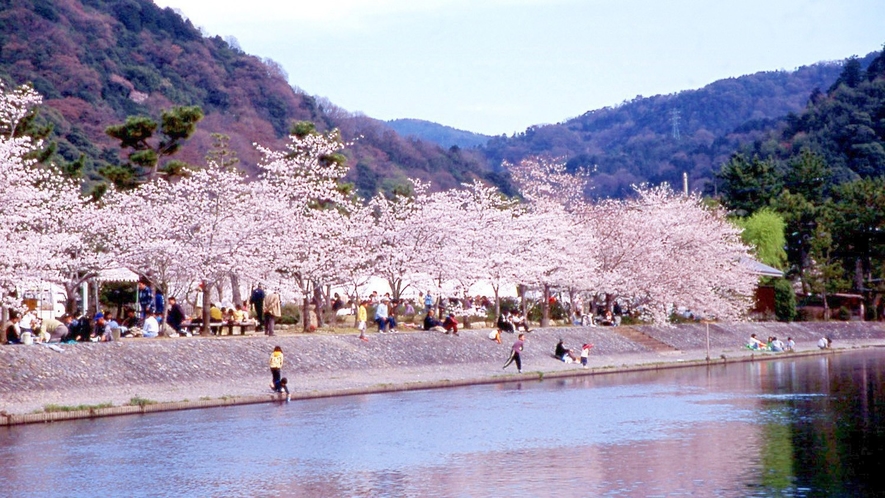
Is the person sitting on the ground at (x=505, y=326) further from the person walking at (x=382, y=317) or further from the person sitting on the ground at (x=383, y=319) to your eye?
the person walking at (x=382, y=317)

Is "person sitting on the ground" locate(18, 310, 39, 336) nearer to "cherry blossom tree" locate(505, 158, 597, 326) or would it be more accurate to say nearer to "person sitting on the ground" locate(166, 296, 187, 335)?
"person sitting on the ground" locate(166, 296, 187, 335)

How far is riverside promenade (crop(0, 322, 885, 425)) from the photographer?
26.1 metres

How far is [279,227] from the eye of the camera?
3994 centimetres

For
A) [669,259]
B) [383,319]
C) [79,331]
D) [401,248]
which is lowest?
[79,331]

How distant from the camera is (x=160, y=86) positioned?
12012 centimetres

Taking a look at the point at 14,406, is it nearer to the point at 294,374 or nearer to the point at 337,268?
the point at 294,374

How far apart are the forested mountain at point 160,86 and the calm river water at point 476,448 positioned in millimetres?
66931

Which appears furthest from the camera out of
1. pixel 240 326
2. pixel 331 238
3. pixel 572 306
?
pixel 572 306

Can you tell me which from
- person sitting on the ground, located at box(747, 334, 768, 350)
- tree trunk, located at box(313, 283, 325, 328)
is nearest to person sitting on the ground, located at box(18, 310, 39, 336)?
tree trunk, located at box(313, 283, 325, 328)

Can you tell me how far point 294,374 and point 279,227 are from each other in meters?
8.21

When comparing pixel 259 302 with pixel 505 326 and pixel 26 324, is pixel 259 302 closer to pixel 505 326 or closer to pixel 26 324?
pixel 505 326

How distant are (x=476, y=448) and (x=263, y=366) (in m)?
15.1

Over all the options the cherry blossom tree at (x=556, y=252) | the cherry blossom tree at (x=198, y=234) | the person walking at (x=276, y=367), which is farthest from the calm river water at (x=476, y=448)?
the cherry blossom tree at (x=556, y=252)

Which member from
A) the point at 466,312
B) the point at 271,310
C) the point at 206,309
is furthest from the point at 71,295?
the point at 466,312
